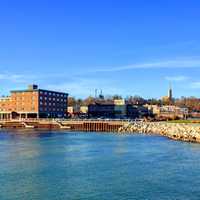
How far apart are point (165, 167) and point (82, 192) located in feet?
45.0

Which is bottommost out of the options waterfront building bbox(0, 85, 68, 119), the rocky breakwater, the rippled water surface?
the rippled water surface

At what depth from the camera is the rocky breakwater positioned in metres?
79.2

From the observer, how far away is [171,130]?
93312mm

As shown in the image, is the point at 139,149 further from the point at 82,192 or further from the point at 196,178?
the point at 82,192

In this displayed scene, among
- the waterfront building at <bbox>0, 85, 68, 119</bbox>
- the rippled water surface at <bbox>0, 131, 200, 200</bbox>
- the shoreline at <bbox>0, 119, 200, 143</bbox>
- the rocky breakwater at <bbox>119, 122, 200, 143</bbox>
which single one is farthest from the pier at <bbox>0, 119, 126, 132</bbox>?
the rippled water surface at <bbox>0, 131, 200, 200</bbox>

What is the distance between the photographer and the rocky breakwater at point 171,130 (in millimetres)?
79188

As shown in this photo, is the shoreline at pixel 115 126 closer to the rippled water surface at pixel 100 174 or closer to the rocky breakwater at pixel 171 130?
the rocky breakwater at pixel 171 130

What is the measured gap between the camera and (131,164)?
48875 mm

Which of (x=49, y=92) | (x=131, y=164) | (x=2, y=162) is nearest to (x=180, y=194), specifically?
(x=131, y=164)

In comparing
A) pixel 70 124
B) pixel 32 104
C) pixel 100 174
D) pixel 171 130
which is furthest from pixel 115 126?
pixel 100 174

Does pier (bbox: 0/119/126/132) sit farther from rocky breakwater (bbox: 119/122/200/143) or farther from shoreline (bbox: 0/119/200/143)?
rocky breakwater (bbox: 119/122/200/143)

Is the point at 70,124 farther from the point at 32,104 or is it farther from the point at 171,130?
the point at 171,130

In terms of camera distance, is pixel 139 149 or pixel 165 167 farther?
pixel 139 149

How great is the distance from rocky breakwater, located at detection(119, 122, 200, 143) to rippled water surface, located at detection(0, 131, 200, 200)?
52.5ft
